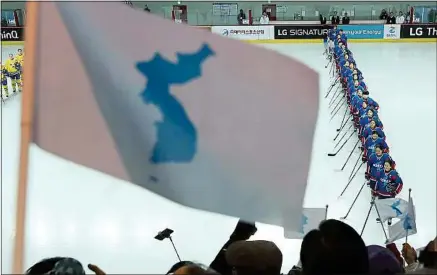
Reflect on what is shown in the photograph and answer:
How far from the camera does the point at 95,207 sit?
6.42 m

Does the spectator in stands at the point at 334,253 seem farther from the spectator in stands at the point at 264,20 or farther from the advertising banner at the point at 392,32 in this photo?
the spectator in stands at the point at 264,20

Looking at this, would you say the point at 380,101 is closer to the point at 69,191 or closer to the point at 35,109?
the point at 69,191

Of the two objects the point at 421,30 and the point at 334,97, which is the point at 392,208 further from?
the point at 421,30

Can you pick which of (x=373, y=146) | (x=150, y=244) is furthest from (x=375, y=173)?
(x=150, y=244)

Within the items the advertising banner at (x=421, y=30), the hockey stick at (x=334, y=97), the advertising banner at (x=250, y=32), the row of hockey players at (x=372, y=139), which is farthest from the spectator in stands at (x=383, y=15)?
the row of hockey players at (x=372, y=139)

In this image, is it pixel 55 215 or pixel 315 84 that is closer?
pixel 315 84

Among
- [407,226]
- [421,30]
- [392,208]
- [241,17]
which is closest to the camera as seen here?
[407,226]

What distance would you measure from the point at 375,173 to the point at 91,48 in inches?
163

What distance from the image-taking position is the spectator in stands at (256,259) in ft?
6.29

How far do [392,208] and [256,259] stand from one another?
2.12m

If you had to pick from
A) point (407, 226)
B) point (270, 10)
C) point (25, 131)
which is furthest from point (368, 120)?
point (270, 10)

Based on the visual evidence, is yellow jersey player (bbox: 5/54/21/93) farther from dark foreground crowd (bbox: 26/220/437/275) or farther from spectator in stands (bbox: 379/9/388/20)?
spectator in stands (bbox: 379/9/388/20)

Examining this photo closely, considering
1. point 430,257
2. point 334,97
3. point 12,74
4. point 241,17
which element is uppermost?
point 241,17

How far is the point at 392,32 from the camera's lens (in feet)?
59.1
